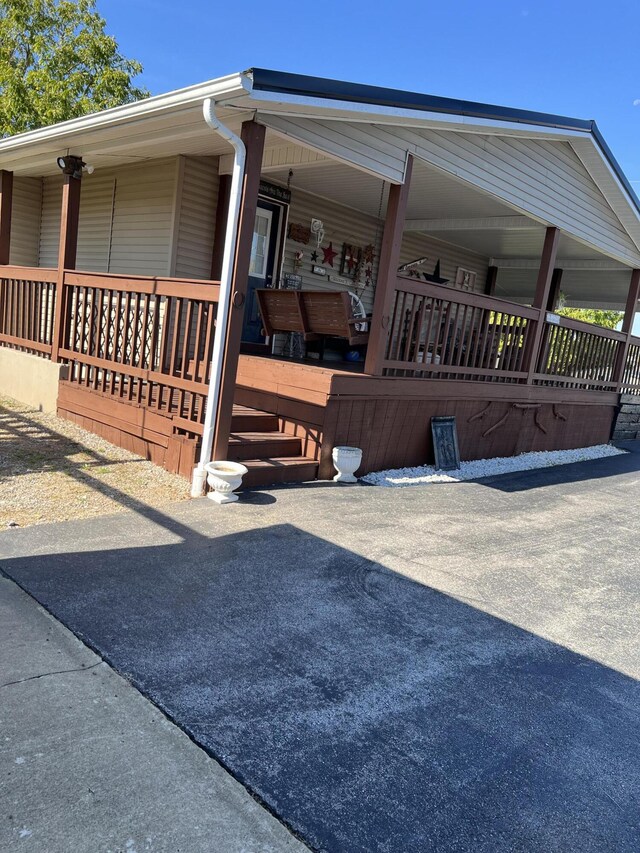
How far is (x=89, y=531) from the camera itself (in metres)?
3.81

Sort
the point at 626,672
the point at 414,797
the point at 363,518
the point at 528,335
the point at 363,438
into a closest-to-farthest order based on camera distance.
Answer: the point at 414,797, the point at 626,672, the point at 363,518, the point at 363,438, the point at 528,335

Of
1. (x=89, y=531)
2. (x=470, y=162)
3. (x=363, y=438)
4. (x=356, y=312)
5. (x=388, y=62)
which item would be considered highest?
(x=388, y=62)

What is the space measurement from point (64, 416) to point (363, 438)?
3.22 m

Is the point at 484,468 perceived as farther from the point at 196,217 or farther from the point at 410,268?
the point at 196,217

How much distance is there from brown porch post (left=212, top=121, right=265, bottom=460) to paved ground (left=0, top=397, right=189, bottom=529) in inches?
23.1

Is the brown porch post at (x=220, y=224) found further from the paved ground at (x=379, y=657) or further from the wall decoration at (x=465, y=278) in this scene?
the wall decoration at (x=465, y=278)

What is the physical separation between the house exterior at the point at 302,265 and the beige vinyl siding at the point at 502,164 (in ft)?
0.08

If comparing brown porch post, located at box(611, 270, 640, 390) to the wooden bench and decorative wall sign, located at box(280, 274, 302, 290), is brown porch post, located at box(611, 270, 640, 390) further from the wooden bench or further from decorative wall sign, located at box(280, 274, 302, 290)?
the wooden bench

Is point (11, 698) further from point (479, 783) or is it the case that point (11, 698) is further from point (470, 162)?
point (470, 162)

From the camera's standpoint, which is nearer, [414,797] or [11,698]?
[414,797]

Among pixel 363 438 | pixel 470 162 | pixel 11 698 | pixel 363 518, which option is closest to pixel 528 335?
pixel 470 162

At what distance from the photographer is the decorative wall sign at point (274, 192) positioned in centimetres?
780

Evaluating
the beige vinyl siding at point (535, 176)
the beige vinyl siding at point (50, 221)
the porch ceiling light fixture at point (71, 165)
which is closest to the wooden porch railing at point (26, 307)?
the porch ceiling light fixture at point (71, 165)

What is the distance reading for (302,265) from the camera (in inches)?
340
